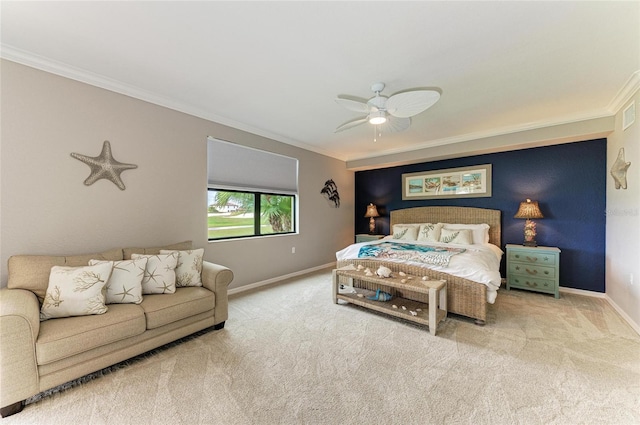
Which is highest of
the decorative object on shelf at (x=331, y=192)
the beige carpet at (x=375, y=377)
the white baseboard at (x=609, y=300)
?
the decorative object on shelf at (x=331, y=192)

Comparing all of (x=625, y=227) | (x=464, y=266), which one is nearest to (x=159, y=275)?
(x=464, y=266)

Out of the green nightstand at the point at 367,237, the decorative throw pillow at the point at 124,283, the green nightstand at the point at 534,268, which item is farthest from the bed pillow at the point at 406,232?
the decorative throw pillow at the point at 124,283

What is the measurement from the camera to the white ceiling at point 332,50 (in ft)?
5.61

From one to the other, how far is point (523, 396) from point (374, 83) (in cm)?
286

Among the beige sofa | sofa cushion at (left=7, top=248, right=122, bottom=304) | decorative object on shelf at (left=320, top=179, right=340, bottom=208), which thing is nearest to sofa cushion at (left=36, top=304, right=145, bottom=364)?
the beige sofa

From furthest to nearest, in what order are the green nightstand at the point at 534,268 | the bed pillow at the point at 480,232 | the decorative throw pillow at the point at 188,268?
the bed pillow at the point at 480,232 → the green nightstand at the point at 534,268 → the decorative throw pillow at the point at 188,268

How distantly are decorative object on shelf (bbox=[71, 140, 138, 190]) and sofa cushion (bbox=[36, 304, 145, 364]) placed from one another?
136 cm

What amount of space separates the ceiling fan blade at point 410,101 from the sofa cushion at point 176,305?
2.60 m

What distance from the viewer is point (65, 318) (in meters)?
1.94

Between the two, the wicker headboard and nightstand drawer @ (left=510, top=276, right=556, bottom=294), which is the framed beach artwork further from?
nightstand drawer @ (left=510, top=276, right=556, bottom=294)

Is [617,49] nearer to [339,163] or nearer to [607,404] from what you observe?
[607,404]

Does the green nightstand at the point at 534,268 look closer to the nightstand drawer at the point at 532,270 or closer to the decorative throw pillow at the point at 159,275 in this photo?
the nightstand drawer at the point at 532,270

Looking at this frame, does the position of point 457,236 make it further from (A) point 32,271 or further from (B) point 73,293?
(A) point 32,271

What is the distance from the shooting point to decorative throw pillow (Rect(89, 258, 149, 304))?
7.20ft
